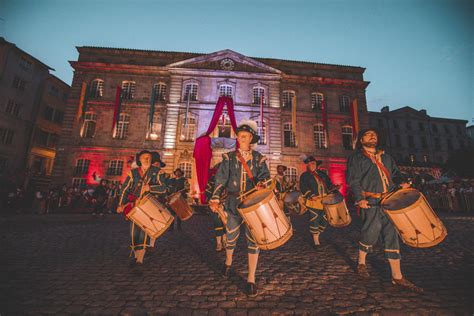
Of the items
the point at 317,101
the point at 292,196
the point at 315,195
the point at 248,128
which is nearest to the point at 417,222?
the point at 315,195

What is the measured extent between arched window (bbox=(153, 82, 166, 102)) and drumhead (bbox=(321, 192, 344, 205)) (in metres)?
18.7

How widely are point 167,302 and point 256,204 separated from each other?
157 centimetres

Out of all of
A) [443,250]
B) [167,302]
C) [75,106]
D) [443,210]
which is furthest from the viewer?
[75,106]

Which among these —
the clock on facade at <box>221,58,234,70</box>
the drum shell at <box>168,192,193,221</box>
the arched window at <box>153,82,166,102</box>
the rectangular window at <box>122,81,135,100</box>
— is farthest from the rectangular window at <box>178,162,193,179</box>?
the drum shell at <box>168,192,193,221</box>

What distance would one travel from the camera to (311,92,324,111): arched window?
21.3m

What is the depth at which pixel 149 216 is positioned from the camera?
148 inches

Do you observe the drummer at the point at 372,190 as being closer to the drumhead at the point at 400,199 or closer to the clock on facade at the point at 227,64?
the drumhead at the point at 400,199

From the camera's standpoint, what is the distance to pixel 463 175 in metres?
30.1

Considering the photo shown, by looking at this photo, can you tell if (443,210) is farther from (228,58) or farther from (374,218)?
(228,58)

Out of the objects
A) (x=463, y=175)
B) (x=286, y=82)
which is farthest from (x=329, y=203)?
(x=463, y=175)

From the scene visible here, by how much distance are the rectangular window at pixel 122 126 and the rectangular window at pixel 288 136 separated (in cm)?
1420

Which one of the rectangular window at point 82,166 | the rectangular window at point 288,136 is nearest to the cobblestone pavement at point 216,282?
the rectangular window at point 82,166

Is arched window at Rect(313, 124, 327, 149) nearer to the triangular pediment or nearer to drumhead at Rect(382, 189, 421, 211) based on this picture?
the triangular pediment

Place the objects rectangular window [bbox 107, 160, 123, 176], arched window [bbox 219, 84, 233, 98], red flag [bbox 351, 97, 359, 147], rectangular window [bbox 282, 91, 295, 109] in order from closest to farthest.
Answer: rectangular window [bbox 107, 160, 123, 176], red flag [bbox 351, 97, 359, 147], arched window [bbox 219, 84, 233, 98], rectangular window [bbox 282, 91, 295, 109]
